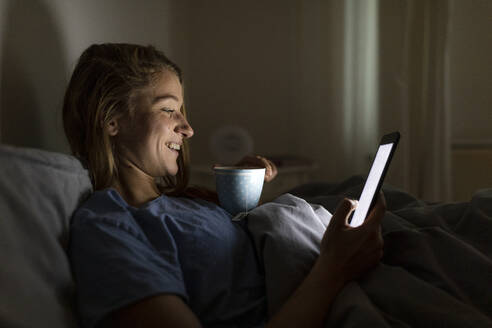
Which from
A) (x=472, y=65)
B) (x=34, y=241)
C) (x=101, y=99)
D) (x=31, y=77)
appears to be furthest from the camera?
(x=472, y=65)

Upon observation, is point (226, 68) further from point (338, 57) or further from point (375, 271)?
point (375, 271)

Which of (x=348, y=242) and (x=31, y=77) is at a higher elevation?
(x=31, y=77)

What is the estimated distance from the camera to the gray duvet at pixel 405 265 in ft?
2.02

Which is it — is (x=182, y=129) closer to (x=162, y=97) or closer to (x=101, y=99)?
(x=162, y=97)

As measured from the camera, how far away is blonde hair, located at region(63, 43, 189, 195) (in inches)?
35.9

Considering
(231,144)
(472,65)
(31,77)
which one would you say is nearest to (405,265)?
(31,77)

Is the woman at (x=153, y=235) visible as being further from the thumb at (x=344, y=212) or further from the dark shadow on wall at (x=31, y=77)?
the dark shadow on wall at (x=31, y=77)

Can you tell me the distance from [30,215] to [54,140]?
0.65 meters

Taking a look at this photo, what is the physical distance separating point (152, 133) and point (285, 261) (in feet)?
1.39

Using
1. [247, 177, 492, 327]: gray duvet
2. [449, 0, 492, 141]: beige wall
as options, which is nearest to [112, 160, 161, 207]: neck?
[247, 177, 492, 327]: gray duvet

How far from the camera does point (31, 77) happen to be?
1.11 meters

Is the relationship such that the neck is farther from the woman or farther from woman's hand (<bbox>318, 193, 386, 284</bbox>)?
woman's hand (<bbox>318, 193, 386, 284</bbox>)

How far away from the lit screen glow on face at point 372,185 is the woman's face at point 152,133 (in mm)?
442

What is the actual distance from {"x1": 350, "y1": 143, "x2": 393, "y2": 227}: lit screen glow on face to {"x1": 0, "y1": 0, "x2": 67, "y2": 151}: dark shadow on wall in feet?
2.64
